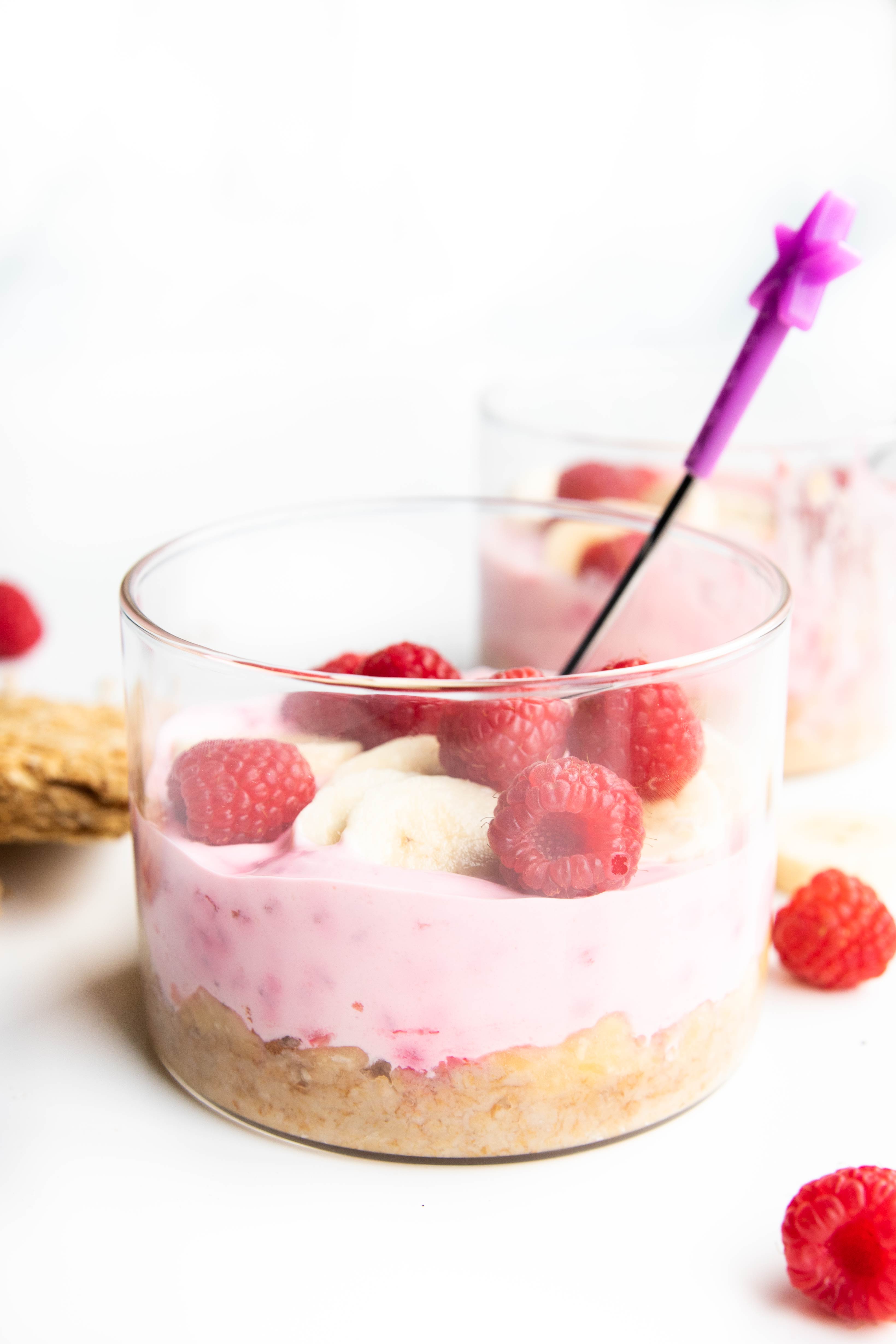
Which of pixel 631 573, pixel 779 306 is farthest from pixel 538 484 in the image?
pixel 779 306

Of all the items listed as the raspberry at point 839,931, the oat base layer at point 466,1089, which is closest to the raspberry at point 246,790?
the oat base layer at point 466,1089

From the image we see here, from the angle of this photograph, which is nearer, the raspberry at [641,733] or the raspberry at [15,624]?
the raspberry at [641,733]

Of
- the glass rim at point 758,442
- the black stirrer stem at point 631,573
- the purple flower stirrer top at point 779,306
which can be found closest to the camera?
the purple flower stirrer top at point 779,306

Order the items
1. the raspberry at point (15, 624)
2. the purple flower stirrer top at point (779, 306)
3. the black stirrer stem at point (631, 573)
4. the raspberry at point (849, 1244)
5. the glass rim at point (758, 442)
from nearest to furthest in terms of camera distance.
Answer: the raspberry at point (849, 1244) → the purple flower stirrer top at point (779, 306) → the black stirrer stem at point (631, 573) → the glass rim at point (758, 442) → the raspberry at point (15, 624)

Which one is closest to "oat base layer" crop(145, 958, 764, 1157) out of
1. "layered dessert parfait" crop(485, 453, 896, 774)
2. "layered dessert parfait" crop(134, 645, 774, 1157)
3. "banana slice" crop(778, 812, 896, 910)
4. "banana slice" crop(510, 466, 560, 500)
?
"layered dessert parfait" crop(134, 645, 774, 1157)

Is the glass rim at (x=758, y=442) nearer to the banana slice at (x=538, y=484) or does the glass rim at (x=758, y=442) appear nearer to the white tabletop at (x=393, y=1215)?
the banana slice at (x=538, y=484)

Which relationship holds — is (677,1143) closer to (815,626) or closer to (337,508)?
(337,508)

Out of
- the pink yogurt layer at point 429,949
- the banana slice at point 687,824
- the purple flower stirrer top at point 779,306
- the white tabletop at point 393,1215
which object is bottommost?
the white tabletop at point 393,1215

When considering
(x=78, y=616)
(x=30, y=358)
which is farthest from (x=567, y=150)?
(x=78, y=616)
